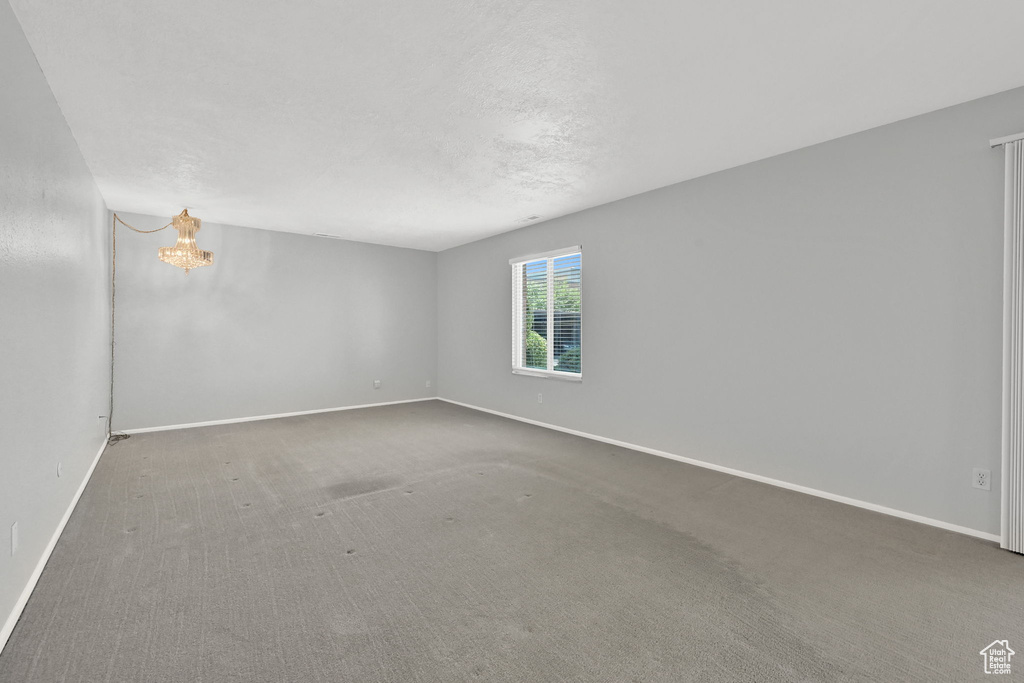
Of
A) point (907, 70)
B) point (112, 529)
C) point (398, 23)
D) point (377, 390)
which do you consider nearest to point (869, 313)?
point (907, 70)

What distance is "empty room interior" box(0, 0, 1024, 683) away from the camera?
182 centimetres

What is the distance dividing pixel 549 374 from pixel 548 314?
80cm

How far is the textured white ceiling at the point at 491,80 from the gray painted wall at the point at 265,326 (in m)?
1.80

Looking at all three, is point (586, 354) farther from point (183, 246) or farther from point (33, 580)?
point (183, 246)

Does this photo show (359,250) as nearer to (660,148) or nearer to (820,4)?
(660,148)

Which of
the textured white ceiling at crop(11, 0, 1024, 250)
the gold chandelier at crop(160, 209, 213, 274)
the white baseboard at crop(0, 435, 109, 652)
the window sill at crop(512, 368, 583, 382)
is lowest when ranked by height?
the white baseboard at crop(0, 435, 109, 652)

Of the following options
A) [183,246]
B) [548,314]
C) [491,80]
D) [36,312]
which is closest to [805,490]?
[548,314]

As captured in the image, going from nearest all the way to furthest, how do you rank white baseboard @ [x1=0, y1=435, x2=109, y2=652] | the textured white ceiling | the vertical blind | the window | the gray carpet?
the gray carpet, white baseboard @ [x1=0, y1=435, x2=109, y2=652], the textured white ceiling, the vertical blind, the window

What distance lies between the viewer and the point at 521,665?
62.9 inches

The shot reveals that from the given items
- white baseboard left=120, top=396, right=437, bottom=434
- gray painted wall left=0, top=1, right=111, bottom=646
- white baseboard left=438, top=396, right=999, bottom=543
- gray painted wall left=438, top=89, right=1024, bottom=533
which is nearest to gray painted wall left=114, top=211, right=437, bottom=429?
white baseboard left=120, top=396, right=437, bottom=434

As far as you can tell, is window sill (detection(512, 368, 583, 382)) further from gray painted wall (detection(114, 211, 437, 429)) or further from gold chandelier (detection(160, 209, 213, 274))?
gold chandelier (detection(160, 209, 213, 274))

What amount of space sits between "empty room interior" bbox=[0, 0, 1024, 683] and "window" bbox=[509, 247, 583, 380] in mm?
332

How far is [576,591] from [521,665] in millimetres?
537

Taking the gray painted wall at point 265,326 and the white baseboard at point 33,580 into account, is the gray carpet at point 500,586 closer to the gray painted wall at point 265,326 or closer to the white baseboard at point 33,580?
the white baseboard at point 33,580
